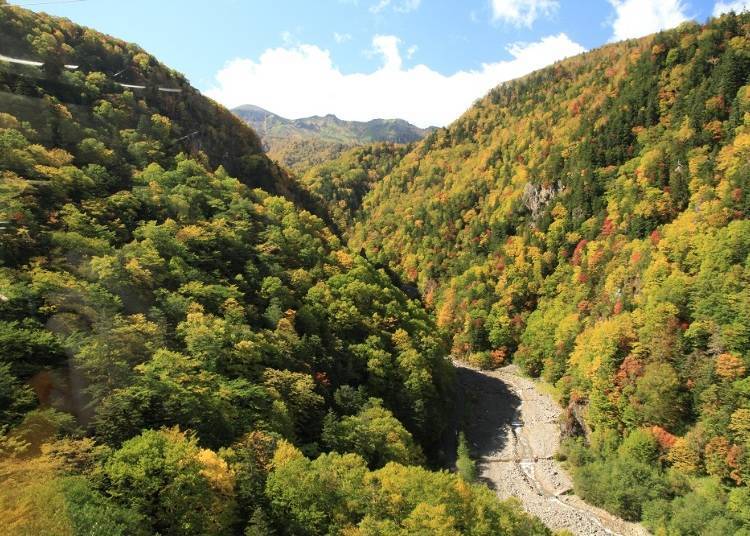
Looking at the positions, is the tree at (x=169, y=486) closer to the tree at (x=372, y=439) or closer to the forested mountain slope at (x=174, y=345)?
the forested mountain slope at (x=174, y=345)

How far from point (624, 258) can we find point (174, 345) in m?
67.1

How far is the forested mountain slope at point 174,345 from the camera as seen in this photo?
2611cm

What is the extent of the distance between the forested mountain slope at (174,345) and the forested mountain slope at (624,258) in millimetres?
20153

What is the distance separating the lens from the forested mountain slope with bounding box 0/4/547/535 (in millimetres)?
26109

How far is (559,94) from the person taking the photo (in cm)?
14738

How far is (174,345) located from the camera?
39.5 m

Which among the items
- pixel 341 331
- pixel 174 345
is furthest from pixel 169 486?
pixel 341 331

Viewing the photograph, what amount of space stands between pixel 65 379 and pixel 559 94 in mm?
148879

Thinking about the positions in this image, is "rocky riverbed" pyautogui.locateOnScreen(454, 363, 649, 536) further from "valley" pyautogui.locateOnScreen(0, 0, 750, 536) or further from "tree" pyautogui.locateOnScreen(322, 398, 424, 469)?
"tree" pyautogui.locateOnScreen(322, 398, 424, 469)

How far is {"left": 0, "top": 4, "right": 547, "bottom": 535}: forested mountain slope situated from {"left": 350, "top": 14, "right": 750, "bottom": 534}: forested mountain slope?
20.2 metres

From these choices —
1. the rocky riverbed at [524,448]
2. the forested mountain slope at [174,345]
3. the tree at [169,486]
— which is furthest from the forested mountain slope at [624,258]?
the tree at [169,486]

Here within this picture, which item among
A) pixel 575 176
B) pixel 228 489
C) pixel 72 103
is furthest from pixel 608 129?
pixel 228 489

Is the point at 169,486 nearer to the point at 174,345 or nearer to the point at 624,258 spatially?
the point at 174,345

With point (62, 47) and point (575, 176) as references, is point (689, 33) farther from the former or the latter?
point (62, 47)
